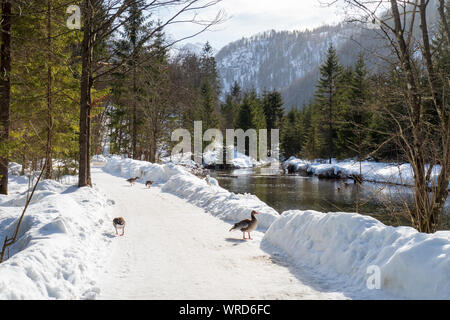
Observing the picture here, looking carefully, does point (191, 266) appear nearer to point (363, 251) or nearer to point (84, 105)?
point (363, 251)

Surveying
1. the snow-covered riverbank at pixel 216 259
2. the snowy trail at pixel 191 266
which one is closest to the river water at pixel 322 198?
the snowy trail at pixel 191 266

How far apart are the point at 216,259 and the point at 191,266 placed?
667 millimetres

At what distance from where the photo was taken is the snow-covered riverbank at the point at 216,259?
4.63 m

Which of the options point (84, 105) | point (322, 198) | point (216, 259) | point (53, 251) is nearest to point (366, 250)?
point (216, 259)

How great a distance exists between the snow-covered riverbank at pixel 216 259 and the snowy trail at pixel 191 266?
19 mm

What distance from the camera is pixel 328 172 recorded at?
126ft

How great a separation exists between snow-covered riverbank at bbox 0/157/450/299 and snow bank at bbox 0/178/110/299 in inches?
0.8

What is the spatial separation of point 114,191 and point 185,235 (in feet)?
31.4

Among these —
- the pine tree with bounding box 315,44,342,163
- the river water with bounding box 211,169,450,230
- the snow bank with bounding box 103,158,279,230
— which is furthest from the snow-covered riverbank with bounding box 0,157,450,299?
the pine tree with bounding box 315,44,342,163

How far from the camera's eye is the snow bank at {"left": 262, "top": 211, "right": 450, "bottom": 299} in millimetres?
4430

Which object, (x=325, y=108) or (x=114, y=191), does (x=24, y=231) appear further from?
(x=325, y=108)

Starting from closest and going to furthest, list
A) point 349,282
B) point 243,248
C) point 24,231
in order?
point 349,282
point 24,231
point 243,248

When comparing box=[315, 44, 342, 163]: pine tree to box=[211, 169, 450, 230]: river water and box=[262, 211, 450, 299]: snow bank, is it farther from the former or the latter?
box=[262, 211, 450, 299]: snow bank

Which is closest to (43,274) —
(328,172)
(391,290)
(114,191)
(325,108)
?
(391,290)
